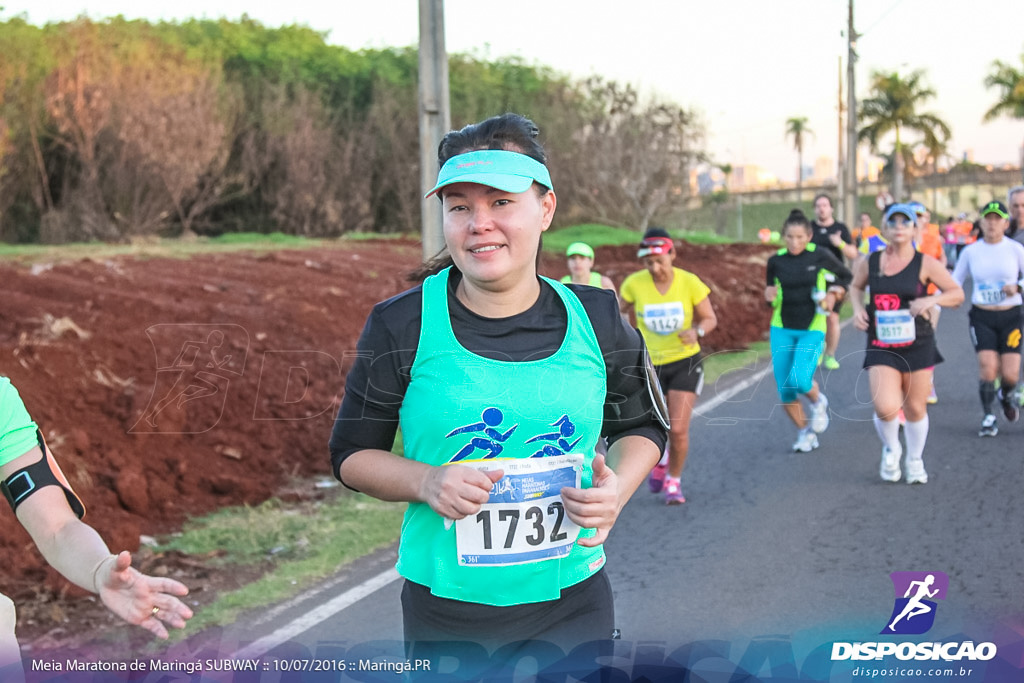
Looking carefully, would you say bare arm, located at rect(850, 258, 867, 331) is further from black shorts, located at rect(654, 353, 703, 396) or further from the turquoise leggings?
black shorts, located at rect(654, 353, 703, 396)

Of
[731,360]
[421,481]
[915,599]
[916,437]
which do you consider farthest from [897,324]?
[731,360]

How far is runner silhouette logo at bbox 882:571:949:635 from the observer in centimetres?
527

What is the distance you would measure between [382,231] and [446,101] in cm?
3349

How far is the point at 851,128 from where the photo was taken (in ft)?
114

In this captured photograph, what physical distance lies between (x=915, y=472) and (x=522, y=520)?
5.99 meters

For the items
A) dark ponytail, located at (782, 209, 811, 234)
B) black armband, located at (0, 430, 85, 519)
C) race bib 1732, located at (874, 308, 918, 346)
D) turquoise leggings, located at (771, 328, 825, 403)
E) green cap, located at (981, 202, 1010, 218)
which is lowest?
turquoise leggings, located at (771, 328, 825, 403)

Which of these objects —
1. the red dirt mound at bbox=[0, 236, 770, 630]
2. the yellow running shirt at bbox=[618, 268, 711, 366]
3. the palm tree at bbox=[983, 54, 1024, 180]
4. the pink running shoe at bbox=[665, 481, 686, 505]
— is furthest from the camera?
the palm tree at bbox=[983, 54, 1024, 180]

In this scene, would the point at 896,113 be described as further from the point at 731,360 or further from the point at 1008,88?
the point at 731,360

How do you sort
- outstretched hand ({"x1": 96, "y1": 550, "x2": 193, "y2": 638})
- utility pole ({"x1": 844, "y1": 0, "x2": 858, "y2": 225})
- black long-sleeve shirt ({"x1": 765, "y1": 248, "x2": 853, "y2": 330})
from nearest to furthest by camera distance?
outstretched hand ({"x1": 96, "y1": 550, "x2": 193, "y2": 638}), black long-sleeve shirt ({"x1": 765, "y1": 248, "x2": 853, "y2": 330}), utility pole ({"x1": 844, "y1": 0, "x2": 858, "y2": 225})

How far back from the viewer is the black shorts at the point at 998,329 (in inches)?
381

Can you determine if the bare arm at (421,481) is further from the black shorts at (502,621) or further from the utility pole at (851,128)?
the utility pole at (851,128)

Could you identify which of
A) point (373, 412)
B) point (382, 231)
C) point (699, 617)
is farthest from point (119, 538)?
point (382, 231)

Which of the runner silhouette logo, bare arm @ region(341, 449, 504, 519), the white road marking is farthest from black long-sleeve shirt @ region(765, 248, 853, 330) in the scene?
bare arm @ region(341, 449, 504, 519)

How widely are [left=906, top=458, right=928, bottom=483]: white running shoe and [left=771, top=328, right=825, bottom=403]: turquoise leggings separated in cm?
164
